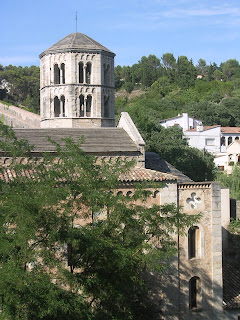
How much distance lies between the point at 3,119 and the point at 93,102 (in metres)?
18.1

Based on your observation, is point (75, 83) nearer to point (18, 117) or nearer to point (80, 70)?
point (80, 70)

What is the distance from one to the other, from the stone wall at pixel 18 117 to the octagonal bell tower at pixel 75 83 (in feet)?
32.4

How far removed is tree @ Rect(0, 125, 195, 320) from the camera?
11.3 m

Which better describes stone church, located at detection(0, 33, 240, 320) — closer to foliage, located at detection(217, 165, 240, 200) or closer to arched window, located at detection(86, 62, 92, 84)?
arched window, located at detection(86, 62, 92, 84)

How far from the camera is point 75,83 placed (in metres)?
27.6

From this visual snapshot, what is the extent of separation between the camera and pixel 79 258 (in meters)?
12.8

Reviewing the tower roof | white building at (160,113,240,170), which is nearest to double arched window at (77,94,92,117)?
the tower roof

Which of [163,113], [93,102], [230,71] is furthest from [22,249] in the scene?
[230,71]

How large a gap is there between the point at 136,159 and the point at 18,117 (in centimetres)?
2350

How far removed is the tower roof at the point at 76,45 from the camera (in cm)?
2739

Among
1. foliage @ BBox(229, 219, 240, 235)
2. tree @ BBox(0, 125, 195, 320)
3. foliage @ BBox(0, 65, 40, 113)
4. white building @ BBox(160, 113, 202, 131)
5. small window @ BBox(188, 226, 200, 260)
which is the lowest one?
foliage @ BBox(229, 219, 240, 235)

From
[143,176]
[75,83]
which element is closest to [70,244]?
[143,176]

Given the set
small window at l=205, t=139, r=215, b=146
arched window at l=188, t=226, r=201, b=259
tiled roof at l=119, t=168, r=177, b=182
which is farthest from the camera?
small window at l=205, t=139, r=215, b=146

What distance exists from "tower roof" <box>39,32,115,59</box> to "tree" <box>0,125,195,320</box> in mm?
14324
